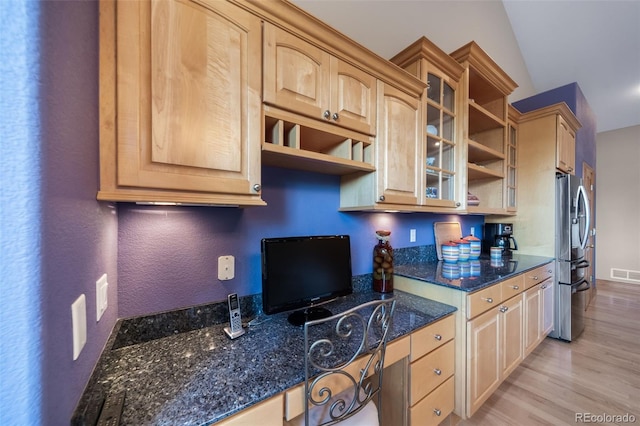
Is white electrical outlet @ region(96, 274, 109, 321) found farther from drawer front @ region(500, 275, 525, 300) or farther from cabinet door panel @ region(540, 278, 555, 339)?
cabinet door panel @ region(540, 278, 555, 339)

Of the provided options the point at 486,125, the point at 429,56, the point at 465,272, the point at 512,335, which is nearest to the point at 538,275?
the point at 512,335

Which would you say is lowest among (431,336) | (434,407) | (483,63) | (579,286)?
(434,407)

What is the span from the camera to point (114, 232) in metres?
0.89

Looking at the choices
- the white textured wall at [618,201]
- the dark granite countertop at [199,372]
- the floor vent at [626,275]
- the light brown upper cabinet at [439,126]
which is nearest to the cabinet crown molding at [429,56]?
the light brown upper cabinet at [439,126]

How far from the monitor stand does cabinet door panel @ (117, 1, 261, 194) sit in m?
0.68

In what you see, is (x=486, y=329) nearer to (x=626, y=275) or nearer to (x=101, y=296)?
(x=101, y=296)

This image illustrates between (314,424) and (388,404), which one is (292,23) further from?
(388,404)

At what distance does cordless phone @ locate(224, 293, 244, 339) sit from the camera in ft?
3.30

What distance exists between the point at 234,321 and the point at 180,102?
869 millimetres

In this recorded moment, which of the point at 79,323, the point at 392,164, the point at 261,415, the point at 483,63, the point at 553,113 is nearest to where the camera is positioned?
the point at 79,323

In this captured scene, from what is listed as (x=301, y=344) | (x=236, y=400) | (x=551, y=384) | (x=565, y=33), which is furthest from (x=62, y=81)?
(x=565, y=33)

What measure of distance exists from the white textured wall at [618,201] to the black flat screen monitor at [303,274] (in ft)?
21.2

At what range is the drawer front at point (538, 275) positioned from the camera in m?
1.99

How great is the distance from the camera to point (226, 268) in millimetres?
1153
